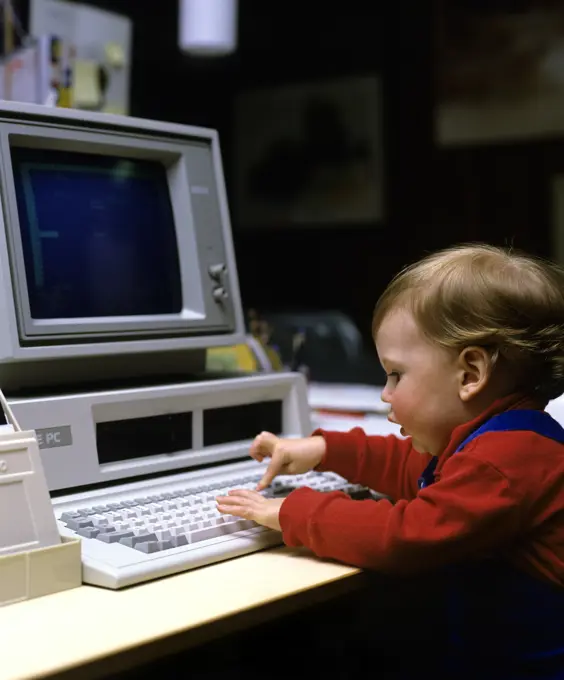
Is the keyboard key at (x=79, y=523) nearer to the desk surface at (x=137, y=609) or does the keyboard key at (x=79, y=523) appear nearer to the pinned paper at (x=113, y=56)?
the desk surface at (x=137, y=609)

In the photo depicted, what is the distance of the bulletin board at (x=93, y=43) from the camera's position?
1982mm

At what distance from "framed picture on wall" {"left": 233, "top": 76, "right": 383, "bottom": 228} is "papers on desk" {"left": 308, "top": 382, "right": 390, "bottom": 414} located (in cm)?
143

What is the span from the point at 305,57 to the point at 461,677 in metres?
2.93

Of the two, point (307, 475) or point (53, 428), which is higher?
point (53, 428)

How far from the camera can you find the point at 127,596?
83 cm

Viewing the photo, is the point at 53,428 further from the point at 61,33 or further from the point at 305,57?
the point at 305,57

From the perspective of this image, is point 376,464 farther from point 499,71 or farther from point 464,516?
point 499,71

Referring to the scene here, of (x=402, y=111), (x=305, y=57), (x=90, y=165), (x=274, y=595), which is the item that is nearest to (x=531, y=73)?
(x=402, y=111)

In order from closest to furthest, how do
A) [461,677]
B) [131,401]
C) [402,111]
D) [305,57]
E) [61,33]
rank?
[461,677]
[131,401]
[61,33]
[402,111]
[305,57]

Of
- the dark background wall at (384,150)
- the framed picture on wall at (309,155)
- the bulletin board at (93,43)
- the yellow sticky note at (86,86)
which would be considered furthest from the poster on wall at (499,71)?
the yellow sticky note at (86,86)

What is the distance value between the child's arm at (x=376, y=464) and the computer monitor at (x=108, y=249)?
270mm

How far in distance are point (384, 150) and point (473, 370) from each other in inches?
99.0

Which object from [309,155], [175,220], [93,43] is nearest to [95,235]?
[175,220]

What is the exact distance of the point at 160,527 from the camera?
961 millimetres
